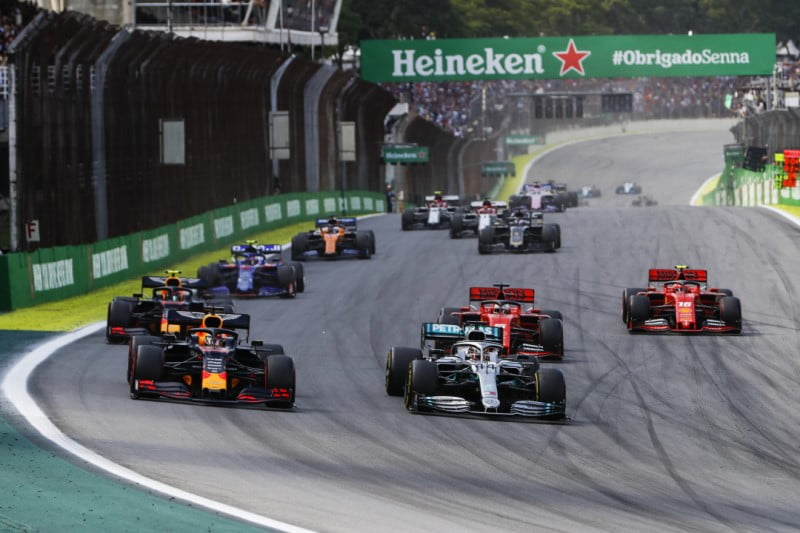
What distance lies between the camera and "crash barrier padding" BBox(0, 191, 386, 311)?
26.1m

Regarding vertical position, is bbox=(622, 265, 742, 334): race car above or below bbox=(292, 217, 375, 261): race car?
below

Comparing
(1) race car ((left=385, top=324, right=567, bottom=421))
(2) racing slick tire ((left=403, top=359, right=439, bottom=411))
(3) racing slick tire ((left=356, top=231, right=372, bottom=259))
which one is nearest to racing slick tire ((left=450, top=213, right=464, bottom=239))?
(3) racing slick tire ((left=356, top=231, right=372, bottom=259))

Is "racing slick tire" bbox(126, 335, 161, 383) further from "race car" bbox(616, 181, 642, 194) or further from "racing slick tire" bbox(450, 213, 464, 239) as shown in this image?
"race car" bbox(616, 181, 642, 194)

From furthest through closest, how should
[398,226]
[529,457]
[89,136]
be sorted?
[398,226], [89,136], [529,457]

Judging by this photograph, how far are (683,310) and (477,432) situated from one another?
28.8ft

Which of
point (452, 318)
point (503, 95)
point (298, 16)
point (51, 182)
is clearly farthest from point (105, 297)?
point (503, 95)

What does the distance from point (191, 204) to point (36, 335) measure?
16425 mm

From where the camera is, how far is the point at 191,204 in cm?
3928

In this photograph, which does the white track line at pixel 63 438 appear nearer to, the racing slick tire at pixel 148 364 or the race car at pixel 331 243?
the racing slick tire at pixel 148 364

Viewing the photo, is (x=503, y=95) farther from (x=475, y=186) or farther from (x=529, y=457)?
(x=529, y=457)

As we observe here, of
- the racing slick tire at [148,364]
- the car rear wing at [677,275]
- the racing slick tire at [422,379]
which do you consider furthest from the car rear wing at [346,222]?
the racing slick tire at [422,379]

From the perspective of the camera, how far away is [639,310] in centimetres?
2439

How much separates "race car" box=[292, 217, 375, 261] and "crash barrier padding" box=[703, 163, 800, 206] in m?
18.9

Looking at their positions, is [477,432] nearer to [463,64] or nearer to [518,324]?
[518,324]
